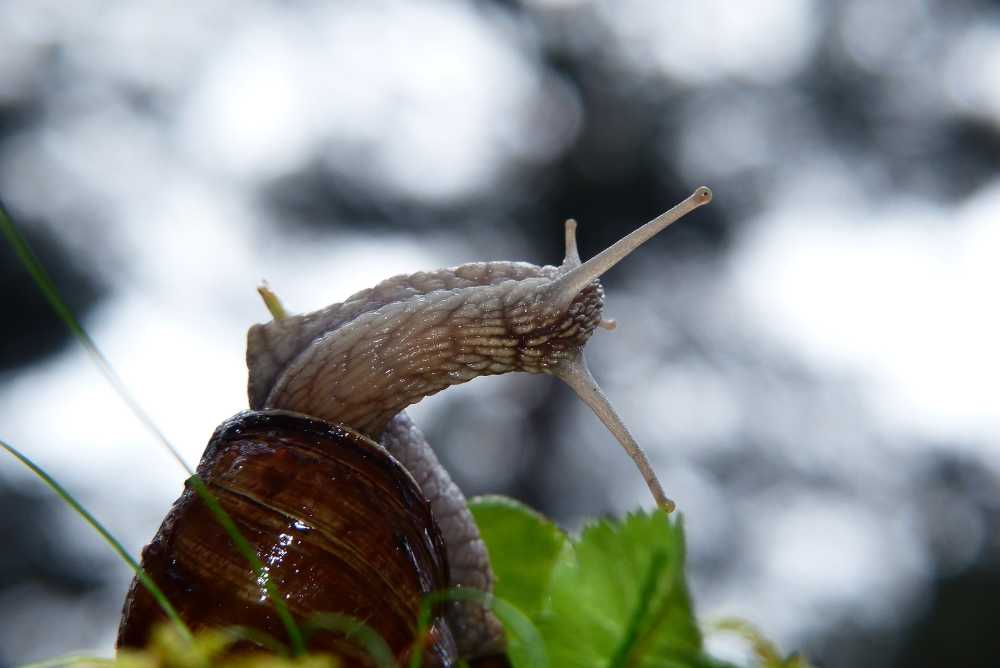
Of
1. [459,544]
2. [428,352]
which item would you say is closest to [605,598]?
[459,544]

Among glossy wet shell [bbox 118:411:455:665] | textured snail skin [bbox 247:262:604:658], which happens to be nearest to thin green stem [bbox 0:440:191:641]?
glossy wet shell [bbox 118:411:455:665]

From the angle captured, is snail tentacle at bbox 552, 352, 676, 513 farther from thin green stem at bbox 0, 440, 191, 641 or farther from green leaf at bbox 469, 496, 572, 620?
thin green stem at bbox 0, 440, 191, 641

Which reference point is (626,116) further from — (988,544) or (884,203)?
(988,544)

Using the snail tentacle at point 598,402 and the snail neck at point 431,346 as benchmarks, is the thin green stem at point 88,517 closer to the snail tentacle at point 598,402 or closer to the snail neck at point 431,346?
the snail neck at point 431,346

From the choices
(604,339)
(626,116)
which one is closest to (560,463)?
(604,339)

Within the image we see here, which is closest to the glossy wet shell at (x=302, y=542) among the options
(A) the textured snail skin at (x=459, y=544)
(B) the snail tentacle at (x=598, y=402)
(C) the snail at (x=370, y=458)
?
(C) the snail at (x=370, y=458)
